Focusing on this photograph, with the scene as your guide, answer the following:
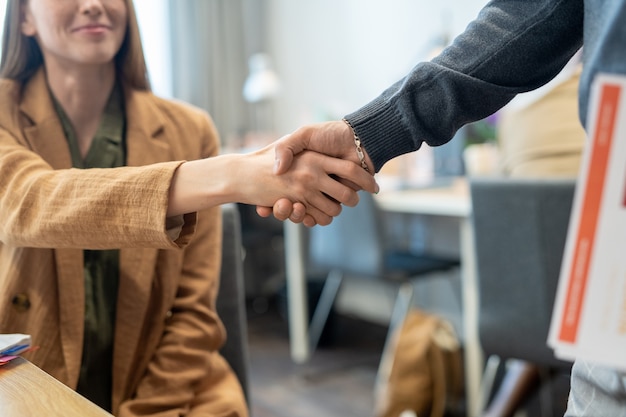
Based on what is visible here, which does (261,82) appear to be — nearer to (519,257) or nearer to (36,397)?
(519,257)

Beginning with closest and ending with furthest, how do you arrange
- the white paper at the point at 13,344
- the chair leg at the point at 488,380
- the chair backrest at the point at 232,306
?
the white paper at the point at 13,344 → the chair backrest at the point at 232,306 → the chair leg at the point at 488,380

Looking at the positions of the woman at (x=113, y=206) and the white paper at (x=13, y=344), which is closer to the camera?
the white paper at (x=13, y=344)

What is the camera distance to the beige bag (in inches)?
78.3

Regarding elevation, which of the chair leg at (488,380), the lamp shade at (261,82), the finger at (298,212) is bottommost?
the chair leg at (488,380)

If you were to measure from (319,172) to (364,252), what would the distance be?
1398 millimetres

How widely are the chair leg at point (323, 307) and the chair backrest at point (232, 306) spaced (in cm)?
177

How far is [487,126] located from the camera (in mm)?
2607

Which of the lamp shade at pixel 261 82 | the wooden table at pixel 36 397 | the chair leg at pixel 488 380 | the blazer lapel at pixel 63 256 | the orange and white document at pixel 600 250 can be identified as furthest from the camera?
the lamp shade at pixel 261 82

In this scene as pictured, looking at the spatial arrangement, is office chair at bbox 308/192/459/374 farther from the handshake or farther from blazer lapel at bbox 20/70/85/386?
blazer lapel at bbox 20/70/85/386

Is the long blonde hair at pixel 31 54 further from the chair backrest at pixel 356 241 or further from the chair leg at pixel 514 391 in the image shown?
the chair leg at pixel 514 391

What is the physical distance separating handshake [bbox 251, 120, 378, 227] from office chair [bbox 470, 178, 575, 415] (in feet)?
1.95

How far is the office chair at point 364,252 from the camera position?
7.41ft

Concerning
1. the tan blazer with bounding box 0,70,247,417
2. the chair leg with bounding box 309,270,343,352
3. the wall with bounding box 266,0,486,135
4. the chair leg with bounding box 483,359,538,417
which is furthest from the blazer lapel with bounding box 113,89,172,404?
the chair leg with bounding box 309,270,343,352

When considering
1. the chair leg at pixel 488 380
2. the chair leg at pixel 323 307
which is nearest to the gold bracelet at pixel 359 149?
the chair leg at pixel 488 380
